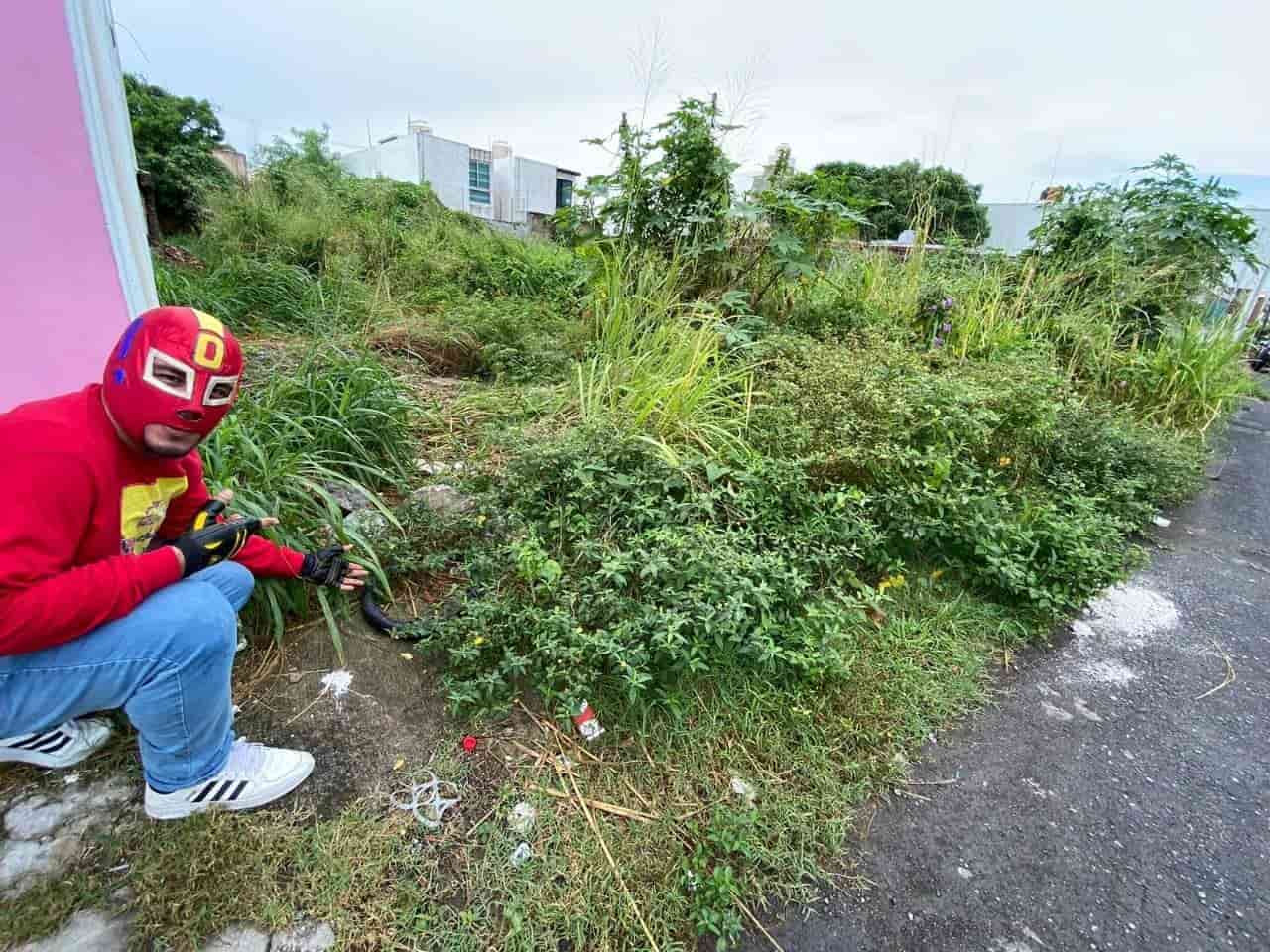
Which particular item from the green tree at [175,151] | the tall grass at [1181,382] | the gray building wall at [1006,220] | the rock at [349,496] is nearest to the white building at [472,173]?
the green tree at [175,151]

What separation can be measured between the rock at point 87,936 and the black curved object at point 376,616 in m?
0.76

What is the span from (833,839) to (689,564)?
29.3 inches

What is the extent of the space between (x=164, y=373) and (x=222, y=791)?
2.84 ft

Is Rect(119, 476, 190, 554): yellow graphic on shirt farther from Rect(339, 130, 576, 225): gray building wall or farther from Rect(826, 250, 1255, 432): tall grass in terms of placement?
Rect(339, 130, 576, 225): gray building wall

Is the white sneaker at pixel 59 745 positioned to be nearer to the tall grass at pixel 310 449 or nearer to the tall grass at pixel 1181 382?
the tall grass at pixel 310 449

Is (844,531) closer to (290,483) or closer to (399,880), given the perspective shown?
(399,880)

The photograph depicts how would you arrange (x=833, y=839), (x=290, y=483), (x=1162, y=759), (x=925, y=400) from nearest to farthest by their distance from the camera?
1. (x=833, y=839)
2. (x=1162, y=759)
3. (x=290, y=483)
4. (x=925, y=400)

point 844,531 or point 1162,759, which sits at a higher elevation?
point 844,531

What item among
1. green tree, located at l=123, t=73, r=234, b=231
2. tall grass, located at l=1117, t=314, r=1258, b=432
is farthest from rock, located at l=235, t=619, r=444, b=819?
green tree, located at l=123, t=73, r=234, b=231

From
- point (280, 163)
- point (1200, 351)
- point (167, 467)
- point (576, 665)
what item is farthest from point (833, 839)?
point (280, 163)

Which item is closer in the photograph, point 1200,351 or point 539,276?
point 1200,351

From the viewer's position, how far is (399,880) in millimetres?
1139

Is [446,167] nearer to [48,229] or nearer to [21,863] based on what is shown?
[48,229]

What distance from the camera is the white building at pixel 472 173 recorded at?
1875 centimetres
